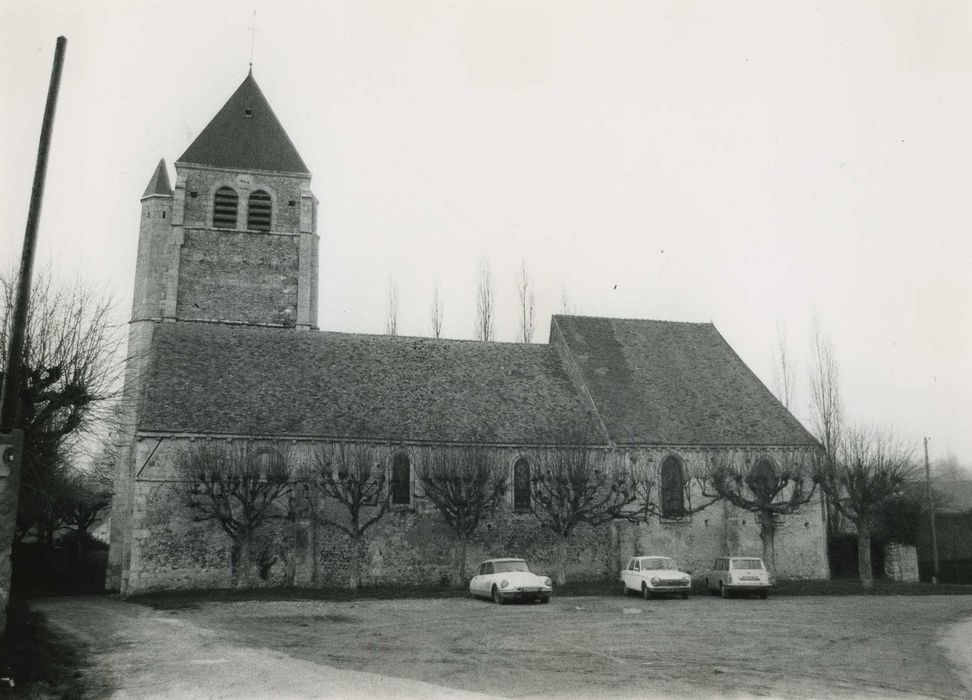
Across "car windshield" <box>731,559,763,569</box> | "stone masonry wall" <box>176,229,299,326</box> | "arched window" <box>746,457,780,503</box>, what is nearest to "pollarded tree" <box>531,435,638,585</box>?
"arched window" <box>746,457,780,503</box>

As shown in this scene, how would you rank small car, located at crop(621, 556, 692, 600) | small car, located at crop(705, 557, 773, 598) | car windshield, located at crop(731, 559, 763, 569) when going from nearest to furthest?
1. small car, located at crop(621, 556, 692, 600)
2. small car, located at crop(705, 557, 773, 598)
3. car windshield, located at crop(731, 559, 763, 569)

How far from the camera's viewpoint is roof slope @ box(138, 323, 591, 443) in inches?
1038

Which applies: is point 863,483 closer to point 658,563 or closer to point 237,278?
point 658,563

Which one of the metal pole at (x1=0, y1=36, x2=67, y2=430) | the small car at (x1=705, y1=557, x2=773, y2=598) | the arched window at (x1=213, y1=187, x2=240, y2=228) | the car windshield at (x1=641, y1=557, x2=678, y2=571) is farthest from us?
the arched window at (x1=213, y1=187, x2=240, y2=228)

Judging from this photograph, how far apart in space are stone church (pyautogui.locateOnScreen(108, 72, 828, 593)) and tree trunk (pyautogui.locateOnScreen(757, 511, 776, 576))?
348 millimetres

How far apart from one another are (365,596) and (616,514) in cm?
883

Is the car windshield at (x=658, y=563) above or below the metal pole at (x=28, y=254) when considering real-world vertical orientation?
below

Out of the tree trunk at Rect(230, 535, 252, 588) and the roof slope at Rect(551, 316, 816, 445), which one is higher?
the roof slope at Rect(551, 316, 816, 445)

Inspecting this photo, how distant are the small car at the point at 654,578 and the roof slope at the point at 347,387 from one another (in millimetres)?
6288

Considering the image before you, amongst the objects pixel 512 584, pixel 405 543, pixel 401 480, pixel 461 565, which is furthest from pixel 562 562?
pixel 512 584

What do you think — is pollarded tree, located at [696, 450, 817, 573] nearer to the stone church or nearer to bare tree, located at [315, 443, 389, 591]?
the stone church

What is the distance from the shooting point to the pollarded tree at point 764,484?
2753 centimetres

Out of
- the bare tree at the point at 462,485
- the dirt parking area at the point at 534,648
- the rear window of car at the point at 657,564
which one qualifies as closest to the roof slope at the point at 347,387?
the bare tree at the point at 462,485

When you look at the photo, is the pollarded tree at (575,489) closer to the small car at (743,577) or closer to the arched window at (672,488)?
the arched window at (672,488)
